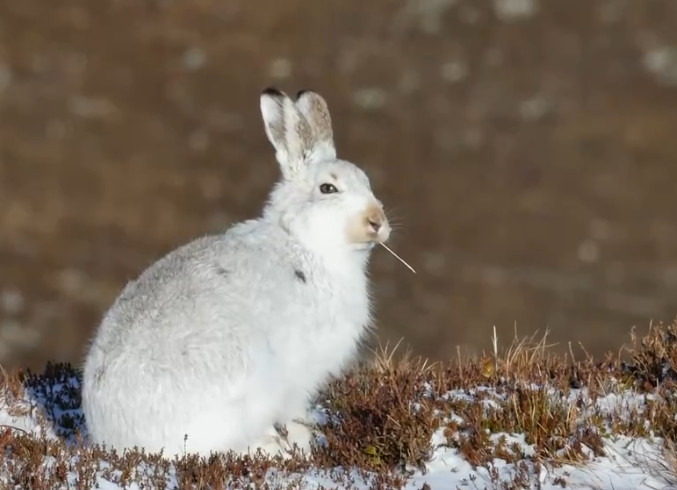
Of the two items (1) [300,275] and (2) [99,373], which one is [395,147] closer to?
(1) [300,275]

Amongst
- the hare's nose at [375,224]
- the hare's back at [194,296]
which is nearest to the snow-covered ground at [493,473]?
the hare's back at [194,296]

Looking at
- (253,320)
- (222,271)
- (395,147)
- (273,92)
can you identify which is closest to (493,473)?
(253,320)

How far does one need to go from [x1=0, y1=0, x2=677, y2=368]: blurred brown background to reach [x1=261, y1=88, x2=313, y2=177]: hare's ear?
613 inches

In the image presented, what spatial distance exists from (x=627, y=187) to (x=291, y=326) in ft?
76.6

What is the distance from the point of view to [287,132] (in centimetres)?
750

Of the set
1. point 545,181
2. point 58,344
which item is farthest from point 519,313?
point 58,344

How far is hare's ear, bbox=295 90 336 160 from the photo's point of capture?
7605 millimetres

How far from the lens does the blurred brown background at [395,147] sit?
26.9 m

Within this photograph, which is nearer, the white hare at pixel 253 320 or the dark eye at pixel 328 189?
the white hare at pixel 253 320

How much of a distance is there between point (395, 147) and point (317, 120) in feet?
77.2

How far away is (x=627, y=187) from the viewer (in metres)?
28.7

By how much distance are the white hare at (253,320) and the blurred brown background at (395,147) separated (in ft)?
51.6

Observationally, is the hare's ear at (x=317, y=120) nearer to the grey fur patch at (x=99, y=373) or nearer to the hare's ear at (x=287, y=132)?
the hare's ear at (x=287, y=132)

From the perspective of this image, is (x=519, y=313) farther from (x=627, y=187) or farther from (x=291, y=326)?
(x=291, y=326)
